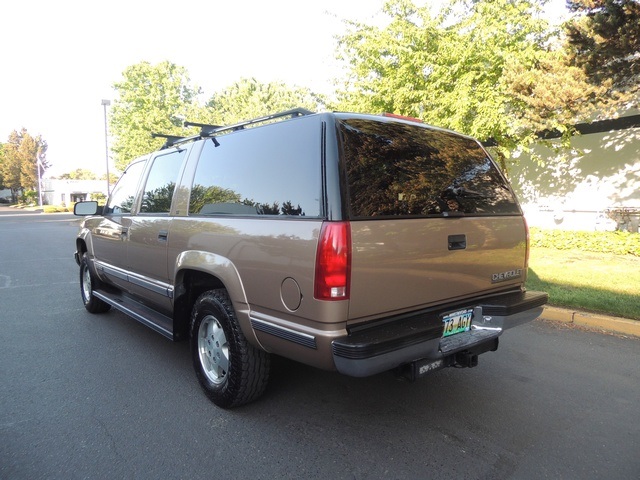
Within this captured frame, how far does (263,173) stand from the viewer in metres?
2.92

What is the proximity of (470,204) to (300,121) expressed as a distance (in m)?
1.37

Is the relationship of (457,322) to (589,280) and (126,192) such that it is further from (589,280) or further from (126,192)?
(589,280)

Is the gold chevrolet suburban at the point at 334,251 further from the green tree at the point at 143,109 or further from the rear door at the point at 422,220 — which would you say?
the green tree at the point at 143,109

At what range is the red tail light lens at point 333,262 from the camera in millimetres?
2309

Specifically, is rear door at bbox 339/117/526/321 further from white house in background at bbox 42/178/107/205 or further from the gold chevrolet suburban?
white house in background at bbox 42/178/107/205

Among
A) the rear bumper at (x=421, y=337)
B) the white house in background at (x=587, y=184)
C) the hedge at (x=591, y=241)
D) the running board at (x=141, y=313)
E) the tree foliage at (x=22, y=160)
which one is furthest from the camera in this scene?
the tree foliage at (x=22, y=160)

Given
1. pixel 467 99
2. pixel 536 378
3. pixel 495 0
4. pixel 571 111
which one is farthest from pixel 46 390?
pixel 495 0

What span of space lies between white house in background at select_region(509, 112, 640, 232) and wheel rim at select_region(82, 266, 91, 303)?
39.3 feet

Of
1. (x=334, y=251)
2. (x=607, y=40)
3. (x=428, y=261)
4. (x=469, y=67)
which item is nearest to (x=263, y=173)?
(x=334, y=251)

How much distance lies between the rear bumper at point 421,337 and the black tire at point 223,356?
86 cm

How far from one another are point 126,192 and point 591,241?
10.1 m

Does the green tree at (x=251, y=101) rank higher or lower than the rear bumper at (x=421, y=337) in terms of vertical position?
A: higher

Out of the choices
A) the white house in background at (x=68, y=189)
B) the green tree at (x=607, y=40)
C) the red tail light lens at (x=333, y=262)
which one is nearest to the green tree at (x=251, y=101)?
the green tree at (x=607, y=40)

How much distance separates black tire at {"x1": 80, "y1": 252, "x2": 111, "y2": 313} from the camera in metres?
5.45
